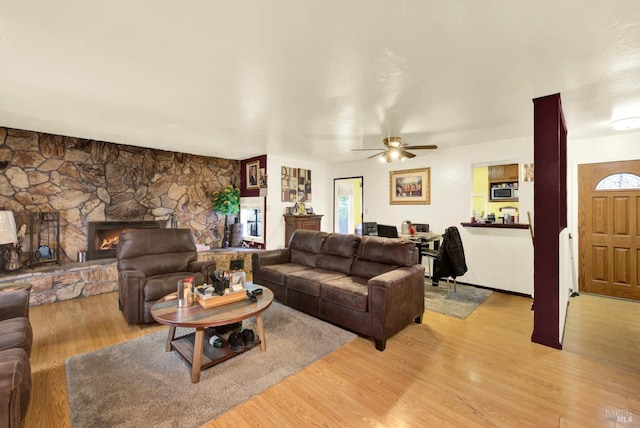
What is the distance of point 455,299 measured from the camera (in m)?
4.04

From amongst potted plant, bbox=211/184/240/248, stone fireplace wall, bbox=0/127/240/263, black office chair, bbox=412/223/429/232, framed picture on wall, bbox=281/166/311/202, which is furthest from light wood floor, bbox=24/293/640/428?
framed picture on wall, bbox=281/166/311/202

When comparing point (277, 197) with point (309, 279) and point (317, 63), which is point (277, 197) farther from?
point (317, 63)

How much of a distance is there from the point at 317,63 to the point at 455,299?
3652 mm

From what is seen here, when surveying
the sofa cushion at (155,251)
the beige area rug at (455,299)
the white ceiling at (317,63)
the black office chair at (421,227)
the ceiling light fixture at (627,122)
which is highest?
the white ceiling at (317,63)

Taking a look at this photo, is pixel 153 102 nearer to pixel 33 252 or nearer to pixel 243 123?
pixel 243 123

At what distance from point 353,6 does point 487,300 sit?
4.14m

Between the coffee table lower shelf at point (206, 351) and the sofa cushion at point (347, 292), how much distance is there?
0.88 m

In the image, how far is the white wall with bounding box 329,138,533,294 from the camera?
14.0ft

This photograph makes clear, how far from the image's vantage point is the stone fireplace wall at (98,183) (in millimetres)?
4027

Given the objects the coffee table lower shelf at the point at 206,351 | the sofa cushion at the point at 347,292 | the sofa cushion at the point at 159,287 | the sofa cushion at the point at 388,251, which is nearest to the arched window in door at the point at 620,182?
the sofa cushion at the point at 388,251

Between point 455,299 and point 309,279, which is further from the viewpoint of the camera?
point 455,299

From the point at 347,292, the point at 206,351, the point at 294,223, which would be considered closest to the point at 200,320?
the point at 206,351

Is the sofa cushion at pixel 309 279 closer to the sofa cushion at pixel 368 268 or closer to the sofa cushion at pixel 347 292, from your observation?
the sofa cushion at pixel 347 292

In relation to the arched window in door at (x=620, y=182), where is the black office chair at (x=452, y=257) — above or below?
below
